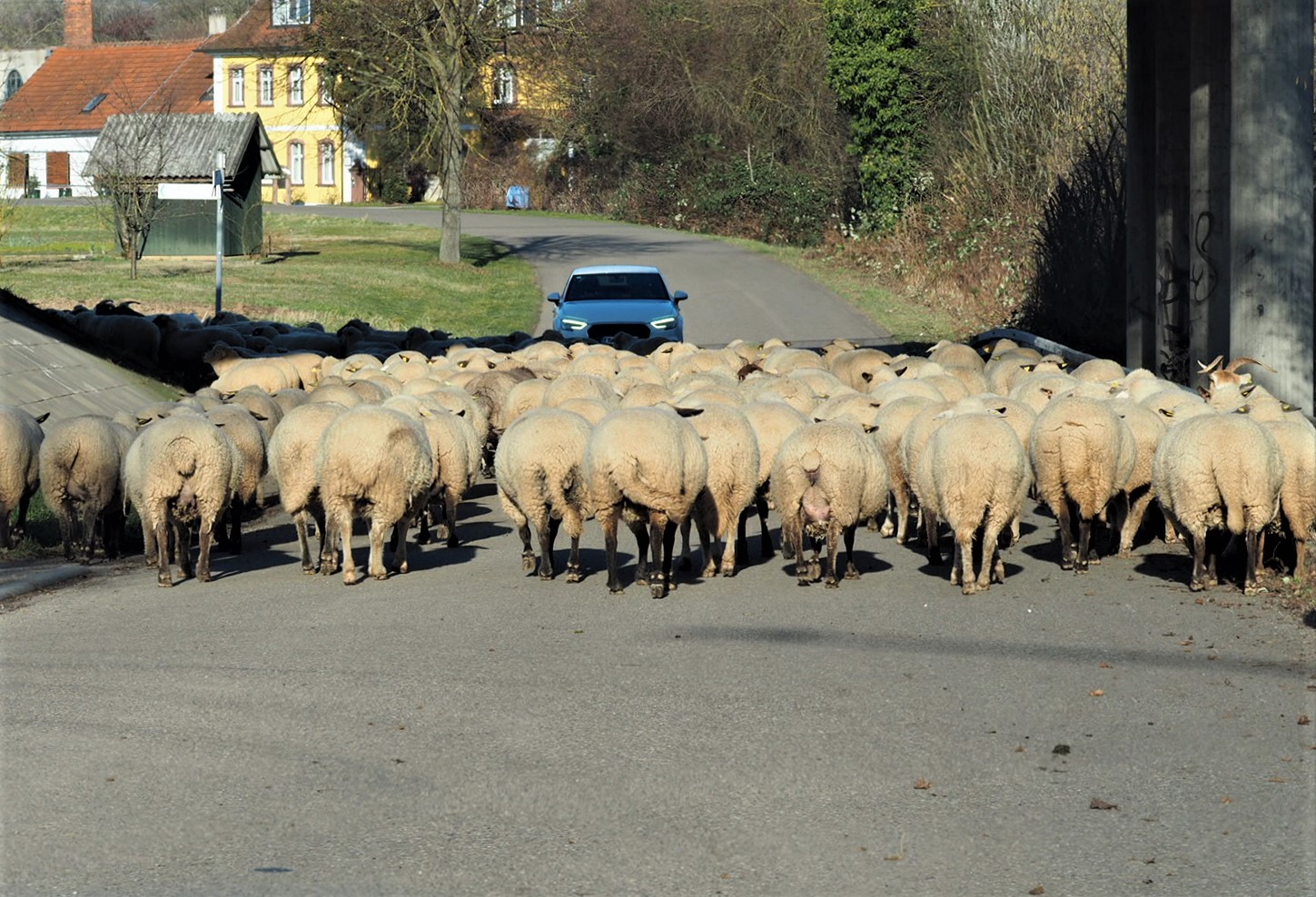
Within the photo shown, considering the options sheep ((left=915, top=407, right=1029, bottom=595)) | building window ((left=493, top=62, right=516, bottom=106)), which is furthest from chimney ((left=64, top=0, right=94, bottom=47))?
sheep ((left=915, top=407, right=1029, bottom=595))

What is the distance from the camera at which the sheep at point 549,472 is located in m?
11.8

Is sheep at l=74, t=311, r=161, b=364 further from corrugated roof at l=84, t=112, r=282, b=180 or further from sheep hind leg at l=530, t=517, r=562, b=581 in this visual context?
corrugated roof at l=84, t=112, r=282, b=180

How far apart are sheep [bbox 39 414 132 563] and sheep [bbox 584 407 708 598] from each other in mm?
4081

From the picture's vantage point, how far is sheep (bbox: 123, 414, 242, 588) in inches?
470

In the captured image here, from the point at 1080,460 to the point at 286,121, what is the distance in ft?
252

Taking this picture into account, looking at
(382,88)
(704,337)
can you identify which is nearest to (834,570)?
(704,337)

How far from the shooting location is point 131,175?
43938mm

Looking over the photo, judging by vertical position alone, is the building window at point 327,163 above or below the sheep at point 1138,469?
above

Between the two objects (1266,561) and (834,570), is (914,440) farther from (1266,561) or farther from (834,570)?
(1266,561)

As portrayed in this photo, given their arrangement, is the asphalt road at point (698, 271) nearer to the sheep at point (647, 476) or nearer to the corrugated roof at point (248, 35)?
the corrugated roof at point (248, 35)

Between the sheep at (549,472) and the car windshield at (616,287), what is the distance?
54.3ft

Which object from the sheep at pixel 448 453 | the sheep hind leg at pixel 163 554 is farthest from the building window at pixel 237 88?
the sheep hind leg at pixel 163 554

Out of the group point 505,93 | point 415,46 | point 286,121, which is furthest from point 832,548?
point 286,121

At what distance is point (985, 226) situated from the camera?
38.9 meters
